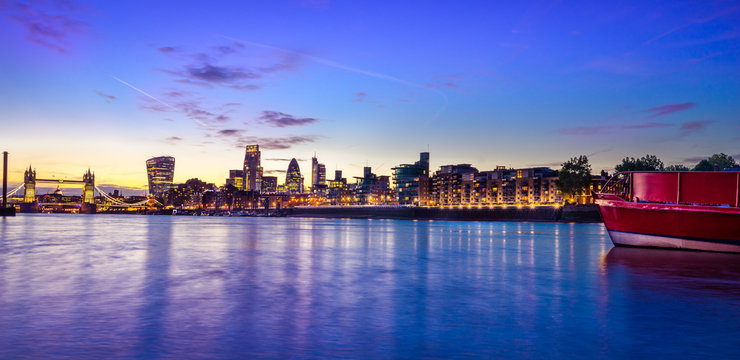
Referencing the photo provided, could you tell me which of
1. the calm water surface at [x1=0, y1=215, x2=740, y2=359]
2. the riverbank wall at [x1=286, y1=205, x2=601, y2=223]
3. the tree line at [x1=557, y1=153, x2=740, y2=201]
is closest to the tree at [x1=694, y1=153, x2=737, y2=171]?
the tree line at [x1=557, y1=153, x2=740, y2=201]

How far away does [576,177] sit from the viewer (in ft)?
458

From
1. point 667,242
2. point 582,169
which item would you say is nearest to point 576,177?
point 582,169

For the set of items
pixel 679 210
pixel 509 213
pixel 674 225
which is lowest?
pixel 509 213

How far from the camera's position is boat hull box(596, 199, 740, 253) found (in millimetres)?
32969

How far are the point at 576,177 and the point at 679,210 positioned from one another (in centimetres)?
11107

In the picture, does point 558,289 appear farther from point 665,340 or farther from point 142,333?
point 142,333

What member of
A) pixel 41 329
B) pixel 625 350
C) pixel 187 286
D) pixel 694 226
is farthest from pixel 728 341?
pixel 694 226

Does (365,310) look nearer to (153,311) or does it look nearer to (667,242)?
(153,311)

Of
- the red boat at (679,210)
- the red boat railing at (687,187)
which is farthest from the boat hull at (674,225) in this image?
the red boat railing at (687,187)

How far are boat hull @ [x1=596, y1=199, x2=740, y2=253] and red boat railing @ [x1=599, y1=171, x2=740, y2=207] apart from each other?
3.53 ft

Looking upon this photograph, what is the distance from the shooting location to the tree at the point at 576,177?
140125mm

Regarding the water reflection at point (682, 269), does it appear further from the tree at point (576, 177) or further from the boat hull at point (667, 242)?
the tree at point (576, 177)

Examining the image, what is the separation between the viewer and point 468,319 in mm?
13031

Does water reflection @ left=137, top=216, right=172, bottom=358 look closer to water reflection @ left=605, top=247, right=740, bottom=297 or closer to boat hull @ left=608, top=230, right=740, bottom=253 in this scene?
water reflection @ left=605, top=247, right=740, bottom=297
